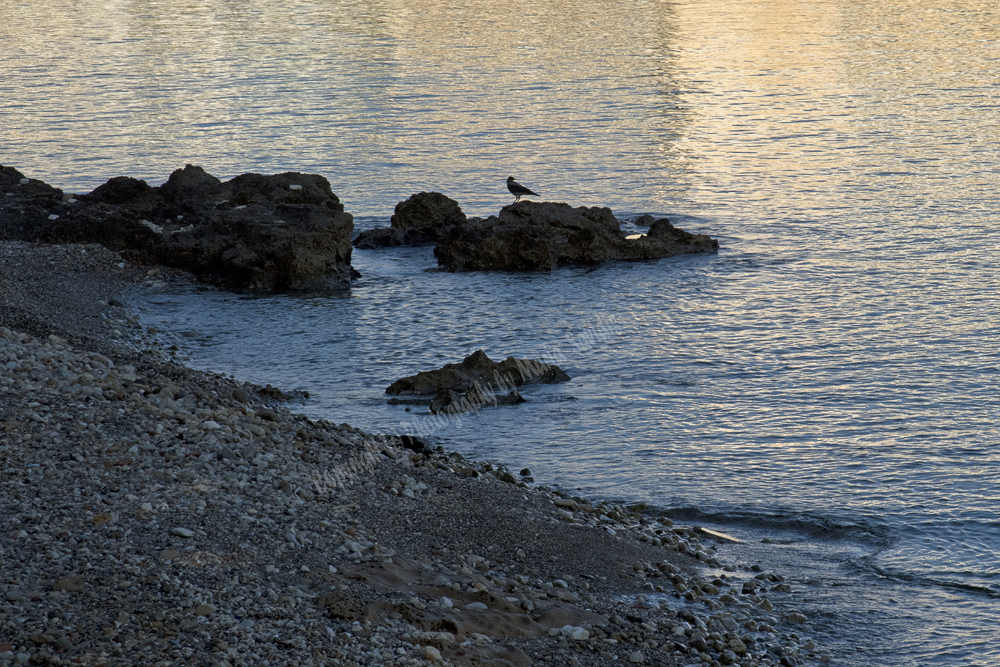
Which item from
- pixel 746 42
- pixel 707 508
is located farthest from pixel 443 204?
pixel 746 42

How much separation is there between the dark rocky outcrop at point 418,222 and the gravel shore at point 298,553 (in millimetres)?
11007

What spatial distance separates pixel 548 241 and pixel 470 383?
288 inches

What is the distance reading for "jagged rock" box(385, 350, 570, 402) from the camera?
1377 centimetres

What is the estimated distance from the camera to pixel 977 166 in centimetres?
2588

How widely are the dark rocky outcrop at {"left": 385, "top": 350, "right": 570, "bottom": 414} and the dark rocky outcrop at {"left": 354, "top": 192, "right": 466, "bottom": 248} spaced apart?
8.21 m

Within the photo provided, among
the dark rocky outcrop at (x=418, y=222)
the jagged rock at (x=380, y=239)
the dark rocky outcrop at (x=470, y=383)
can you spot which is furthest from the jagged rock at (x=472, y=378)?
the jagged rock at (x=380, y=239)

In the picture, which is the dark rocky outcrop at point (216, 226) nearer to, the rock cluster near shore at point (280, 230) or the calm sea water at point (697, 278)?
the rock cluster near shore at point (280, 230)

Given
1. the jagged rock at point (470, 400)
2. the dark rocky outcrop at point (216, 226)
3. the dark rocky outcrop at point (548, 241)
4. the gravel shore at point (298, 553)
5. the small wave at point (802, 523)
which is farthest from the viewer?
the dark rocky outcrop at point (548, 241)

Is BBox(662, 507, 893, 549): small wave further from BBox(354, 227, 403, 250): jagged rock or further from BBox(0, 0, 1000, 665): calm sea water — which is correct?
BBox(354, 227, 403, 250): jagged rock

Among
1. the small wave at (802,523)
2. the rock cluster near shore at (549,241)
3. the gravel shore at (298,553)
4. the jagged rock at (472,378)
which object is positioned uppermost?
the rock cluster near shore at (549,241)

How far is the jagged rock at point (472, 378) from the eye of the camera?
13.8 metres

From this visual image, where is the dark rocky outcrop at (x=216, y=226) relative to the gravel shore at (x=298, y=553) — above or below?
above

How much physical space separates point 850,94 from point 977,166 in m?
10.6

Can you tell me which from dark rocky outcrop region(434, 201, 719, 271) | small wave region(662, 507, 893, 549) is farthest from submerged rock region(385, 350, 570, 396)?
dark rocky outcrop region(434, 201, 719, 271)
